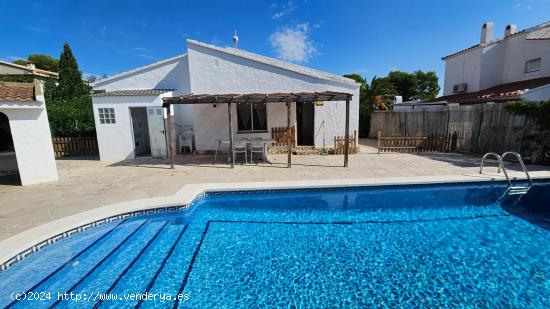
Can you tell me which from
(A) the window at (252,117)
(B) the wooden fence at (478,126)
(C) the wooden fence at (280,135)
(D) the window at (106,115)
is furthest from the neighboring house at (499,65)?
(D) the window at (106,115)

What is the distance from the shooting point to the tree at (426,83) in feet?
133

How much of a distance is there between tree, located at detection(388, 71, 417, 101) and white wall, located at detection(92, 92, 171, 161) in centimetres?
3848

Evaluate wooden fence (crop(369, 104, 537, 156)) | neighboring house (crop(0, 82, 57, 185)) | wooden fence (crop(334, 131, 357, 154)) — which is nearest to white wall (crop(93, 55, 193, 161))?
neighboring house (crop(0, 82, 57, 185))

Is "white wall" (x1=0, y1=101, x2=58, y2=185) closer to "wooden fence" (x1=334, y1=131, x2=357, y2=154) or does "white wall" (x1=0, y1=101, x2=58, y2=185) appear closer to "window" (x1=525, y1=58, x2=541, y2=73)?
"wooden fence" (x1=334, y1=131, x2=357, y2=154)

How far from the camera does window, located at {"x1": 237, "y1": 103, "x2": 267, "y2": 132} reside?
1200 cm

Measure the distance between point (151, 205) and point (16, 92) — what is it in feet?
18.3

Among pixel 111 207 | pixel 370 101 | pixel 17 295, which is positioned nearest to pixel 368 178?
pixel 111 207

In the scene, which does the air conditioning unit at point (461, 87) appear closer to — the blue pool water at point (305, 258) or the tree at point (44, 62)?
the blue pool water at point (305, 258)

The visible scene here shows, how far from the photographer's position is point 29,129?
6777mm

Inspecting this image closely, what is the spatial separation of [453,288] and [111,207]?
257 inches

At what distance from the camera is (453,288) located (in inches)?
131

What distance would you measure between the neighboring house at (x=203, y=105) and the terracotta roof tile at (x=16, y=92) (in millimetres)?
3657

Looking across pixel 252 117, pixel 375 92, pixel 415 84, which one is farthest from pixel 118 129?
pixel 415 84

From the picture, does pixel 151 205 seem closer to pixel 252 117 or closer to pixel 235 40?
pixel 252 117
